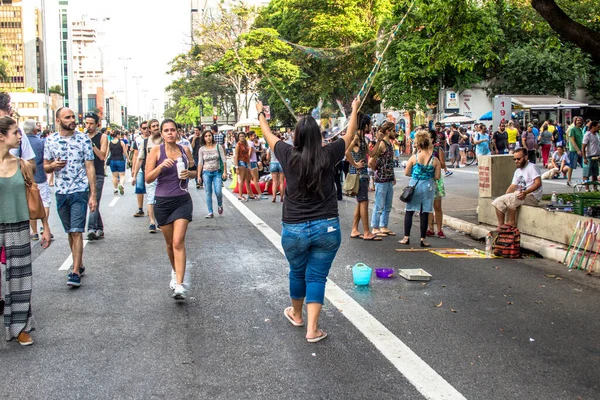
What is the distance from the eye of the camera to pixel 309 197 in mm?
5254

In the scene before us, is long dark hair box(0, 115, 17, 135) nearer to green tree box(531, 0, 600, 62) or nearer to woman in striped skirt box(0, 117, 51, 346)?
woman in striped skirt box(0, 117, 51, 346)

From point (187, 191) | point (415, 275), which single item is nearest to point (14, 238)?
point (187, 191)

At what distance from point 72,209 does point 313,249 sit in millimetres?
3301

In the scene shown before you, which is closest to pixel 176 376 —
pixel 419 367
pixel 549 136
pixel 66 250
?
pixel 419 367

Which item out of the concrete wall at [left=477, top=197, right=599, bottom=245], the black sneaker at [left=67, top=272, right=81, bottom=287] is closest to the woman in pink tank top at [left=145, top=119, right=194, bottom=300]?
the black sneaker at [left=67, top=272, right=81, bottom=287]

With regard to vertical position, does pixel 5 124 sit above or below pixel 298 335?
above

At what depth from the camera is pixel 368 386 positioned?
4.32m

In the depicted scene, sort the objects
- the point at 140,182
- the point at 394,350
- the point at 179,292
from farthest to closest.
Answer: the point at 140,182
the point at 179,292
the point at 394,350

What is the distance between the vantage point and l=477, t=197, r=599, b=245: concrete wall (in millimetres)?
9227

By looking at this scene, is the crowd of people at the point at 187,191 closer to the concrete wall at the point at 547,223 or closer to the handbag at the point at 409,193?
the handbag at the point at 409,193

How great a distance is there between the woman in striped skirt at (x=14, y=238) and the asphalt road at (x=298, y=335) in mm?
187

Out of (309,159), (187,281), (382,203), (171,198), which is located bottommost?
(187,281)

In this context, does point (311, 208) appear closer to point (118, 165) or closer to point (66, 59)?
point (118, 165)

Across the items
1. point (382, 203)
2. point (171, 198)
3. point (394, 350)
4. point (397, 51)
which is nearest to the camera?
point (394, 350)
